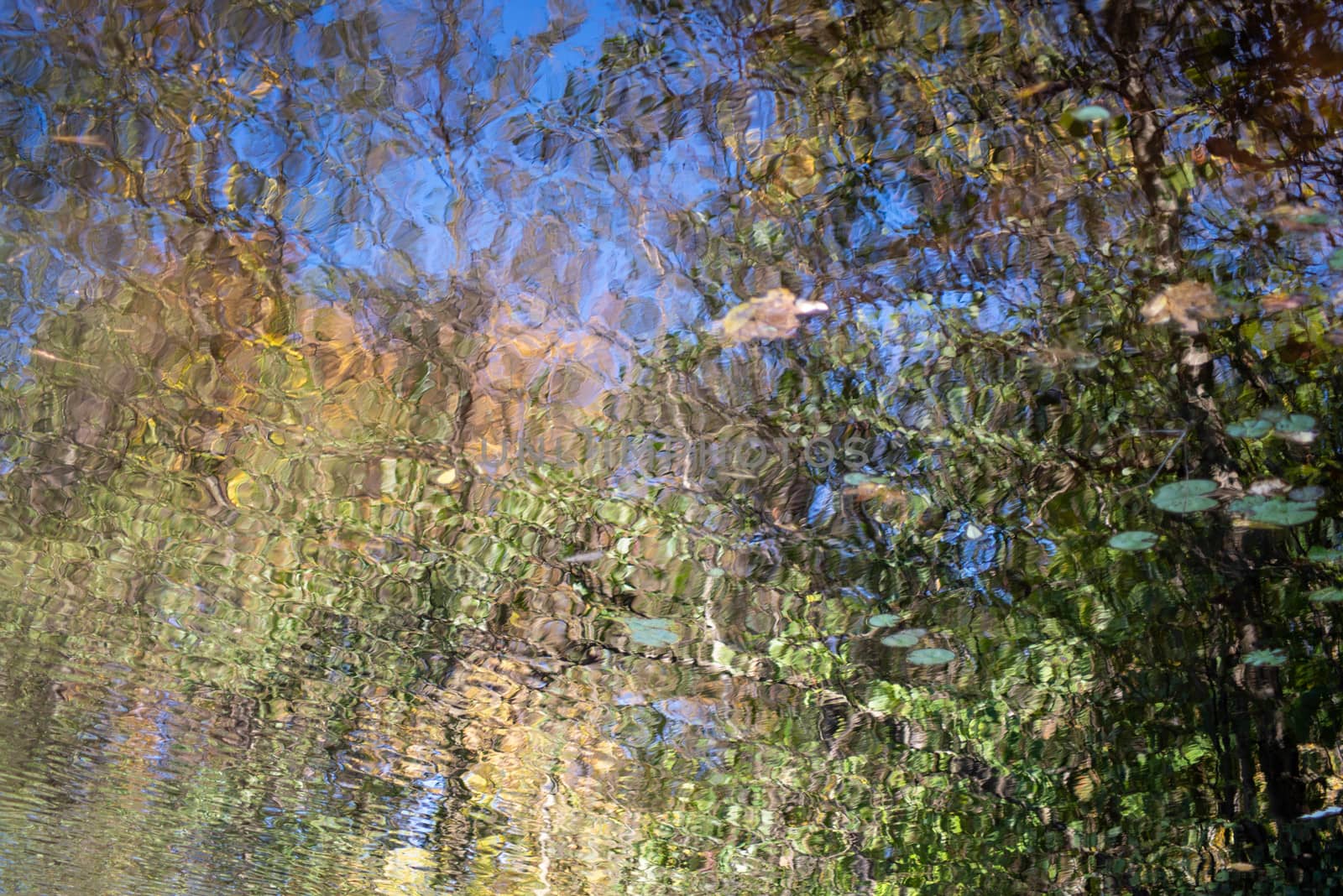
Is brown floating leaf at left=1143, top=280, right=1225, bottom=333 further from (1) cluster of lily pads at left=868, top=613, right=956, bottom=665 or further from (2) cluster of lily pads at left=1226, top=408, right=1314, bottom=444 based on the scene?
(1) cluster of lily pads at left=868, top=613, right=956, bottom=665

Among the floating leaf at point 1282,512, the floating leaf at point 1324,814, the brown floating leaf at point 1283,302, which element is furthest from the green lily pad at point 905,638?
the floating leaf at point 1324,814

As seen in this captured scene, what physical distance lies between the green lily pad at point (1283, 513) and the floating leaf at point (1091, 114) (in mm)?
2382

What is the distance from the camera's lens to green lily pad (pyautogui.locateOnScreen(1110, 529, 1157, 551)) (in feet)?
15.8

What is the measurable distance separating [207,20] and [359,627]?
15.7ft

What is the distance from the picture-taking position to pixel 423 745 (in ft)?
29.7

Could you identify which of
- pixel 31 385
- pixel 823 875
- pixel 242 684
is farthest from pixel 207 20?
pixel 823 875

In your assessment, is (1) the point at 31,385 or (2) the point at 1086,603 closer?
(1) the point at 31,385

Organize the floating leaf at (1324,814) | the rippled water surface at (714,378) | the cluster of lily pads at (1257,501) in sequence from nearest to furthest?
the rippled water surface at (714,378) → the cluster of lily pads at (1257,501) → the floating leaf at (1324,814)

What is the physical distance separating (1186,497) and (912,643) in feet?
6.55

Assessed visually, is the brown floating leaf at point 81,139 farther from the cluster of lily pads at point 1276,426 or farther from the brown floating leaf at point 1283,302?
the cluster of lily pads at point 1276,426

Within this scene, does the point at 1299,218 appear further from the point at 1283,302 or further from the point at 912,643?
the point at 912,643

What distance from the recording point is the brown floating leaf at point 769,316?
11.9ft

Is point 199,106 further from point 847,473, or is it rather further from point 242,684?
point 242,684

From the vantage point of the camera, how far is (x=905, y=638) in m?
5.94
